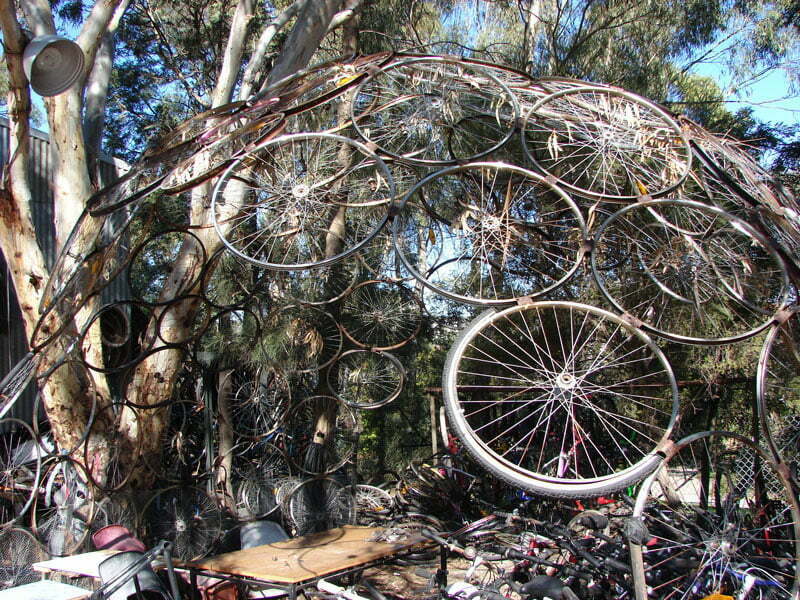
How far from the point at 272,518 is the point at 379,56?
5.19 meters

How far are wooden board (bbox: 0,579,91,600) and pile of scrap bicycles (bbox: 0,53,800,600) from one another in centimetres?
201

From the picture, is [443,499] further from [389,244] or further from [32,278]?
[32,278]

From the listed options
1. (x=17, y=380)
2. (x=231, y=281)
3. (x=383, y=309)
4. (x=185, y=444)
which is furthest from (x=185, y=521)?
(x=383, y=309)

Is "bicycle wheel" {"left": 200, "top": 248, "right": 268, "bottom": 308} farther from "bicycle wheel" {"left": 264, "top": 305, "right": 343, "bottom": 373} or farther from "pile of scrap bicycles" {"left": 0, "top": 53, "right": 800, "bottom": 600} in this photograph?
"bicycle wheel" {"left": 264, "top": 305, "right": 343, "bottom": 373}

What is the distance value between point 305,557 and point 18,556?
7.97ft

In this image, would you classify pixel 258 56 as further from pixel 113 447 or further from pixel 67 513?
pixel 67 513

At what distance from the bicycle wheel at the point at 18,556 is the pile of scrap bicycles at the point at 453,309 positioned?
0.11 m

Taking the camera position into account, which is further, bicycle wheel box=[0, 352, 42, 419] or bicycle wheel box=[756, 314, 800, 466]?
bicycle wheel box=[0, 352, 42, 419]

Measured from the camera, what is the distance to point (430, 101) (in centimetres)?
557

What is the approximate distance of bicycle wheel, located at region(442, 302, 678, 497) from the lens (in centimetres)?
463

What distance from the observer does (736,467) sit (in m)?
6.34

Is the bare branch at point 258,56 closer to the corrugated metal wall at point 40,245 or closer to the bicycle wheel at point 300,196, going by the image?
the bicycle wheel at point 300,196

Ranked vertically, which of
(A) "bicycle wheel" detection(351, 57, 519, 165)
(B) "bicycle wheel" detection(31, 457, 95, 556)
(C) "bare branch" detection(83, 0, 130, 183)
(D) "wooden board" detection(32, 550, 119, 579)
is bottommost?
(D) "wooden board" detection(32, 550, 119, 579)

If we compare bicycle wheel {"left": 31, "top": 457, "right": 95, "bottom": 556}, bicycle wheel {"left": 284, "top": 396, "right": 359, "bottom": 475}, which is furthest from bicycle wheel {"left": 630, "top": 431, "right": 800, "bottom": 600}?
bicycle wheel {"left": 31, "top": 457, "right": 95, "bottom": 556}
